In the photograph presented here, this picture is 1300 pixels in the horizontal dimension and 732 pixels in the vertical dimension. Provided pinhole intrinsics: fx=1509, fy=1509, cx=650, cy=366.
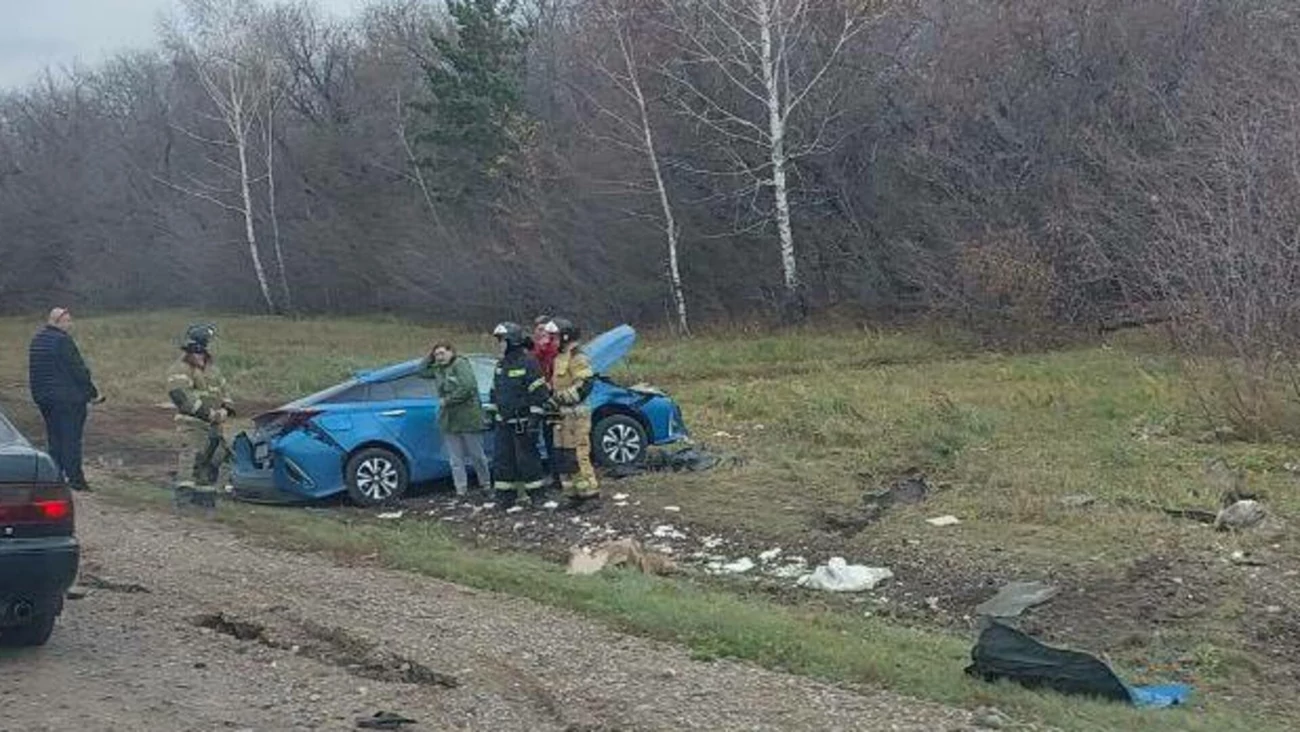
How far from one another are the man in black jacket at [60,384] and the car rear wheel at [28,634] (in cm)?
654

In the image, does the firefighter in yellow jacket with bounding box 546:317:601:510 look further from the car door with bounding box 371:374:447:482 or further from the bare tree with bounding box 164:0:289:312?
the bare tree with bounding box 164:0:289:312

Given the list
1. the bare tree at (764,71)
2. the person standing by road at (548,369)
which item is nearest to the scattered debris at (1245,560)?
the person standing by road at (548,369)

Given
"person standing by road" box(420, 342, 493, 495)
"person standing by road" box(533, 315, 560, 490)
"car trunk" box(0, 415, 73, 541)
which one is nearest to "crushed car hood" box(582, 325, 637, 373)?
"person standing by road" box(533, 315, 560, 490)

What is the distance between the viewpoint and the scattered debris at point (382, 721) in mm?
6289

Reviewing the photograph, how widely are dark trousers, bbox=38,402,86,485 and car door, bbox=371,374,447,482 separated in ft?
9.02

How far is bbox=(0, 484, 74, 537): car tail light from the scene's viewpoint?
22.9 feet

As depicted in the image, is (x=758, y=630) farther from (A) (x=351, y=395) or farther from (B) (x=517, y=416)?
(A) (x=351, y=395)

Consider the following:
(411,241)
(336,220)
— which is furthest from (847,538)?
(336,220)

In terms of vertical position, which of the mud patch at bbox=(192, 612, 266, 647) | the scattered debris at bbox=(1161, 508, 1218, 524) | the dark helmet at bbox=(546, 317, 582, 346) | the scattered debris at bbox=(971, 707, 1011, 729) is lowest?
the scattered debris at bbox=(1161, 508, 1218, 524)

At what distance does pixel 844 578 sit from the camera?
10359mm

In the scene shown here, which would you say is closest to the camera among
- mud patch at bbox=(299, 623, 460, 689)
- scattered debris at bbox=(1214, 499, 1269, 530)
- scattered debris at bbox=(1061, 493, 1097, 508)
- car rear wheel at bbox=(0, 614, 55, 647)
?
mud patch at bbox=(299, 623, 460, 689)

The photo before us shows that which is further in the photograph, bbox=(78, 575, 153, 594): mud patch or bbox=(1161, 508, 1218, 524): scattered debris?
bbox=(1161, 508, 1218, 524): scattered debris

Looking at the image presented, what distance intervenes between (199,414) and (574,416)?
3403 mm

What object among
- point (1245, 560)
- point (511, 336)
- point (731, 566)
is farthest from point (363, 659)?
point (1245, 560)
